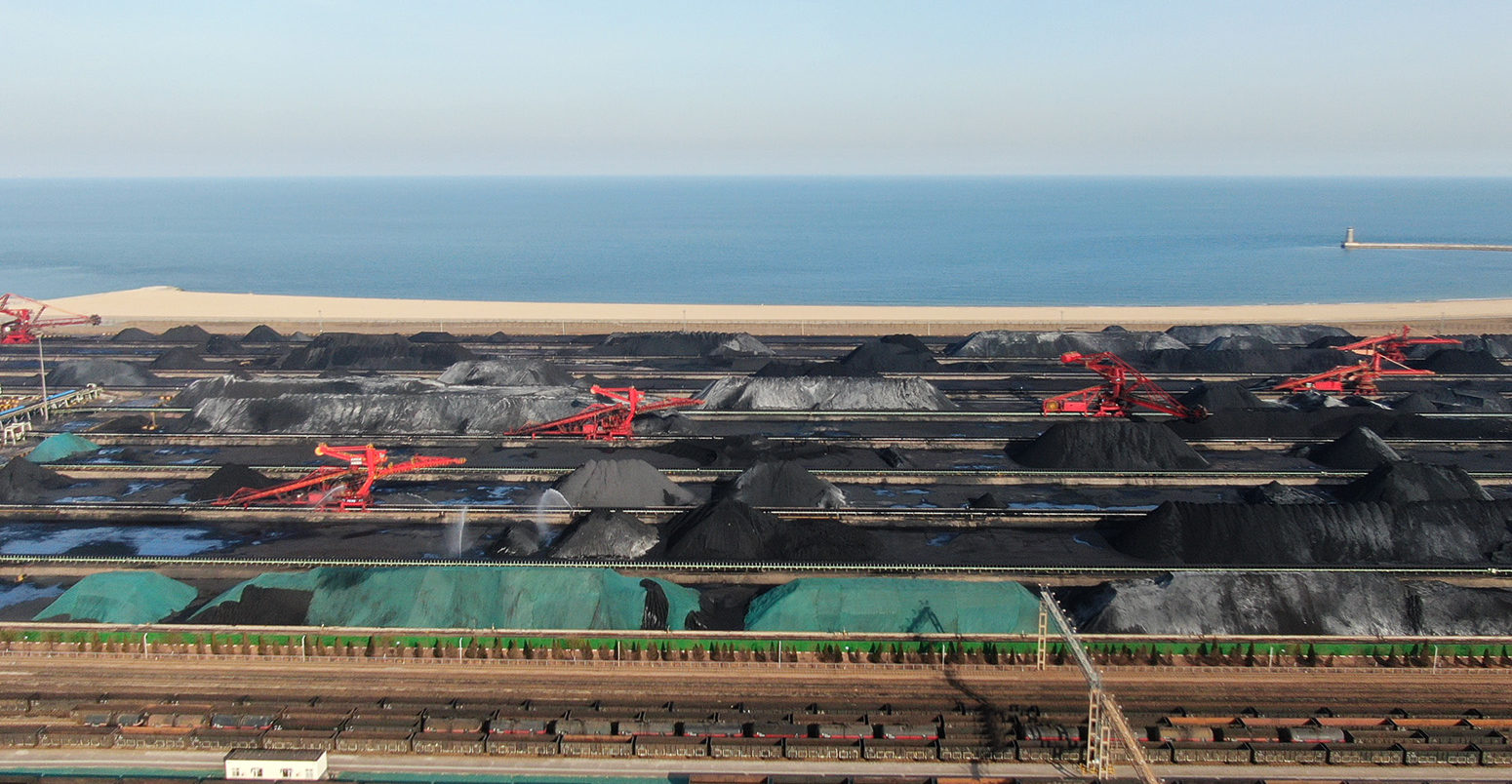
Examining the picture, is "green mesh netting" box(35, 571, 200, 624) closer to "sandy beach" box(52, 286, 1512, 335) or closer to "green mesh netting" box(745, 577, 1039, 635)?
"green mesh netting" box(745, 577, 1039, 635)

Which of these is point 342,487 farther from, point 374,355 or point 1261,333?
point 1261,333

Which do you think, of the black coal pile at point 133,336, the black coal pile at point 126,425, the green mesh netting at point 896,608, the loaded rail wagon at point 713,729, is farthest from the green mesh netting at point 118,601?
the black coal pile at point 133,336

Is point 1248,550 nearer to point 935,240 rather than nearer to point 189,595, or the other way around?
point 189,595

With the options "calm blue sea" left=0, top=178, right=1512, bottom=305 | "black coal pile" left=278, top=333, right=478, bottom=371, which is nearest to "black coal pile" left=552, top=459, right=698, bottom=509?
"black coal pile" left=278, top=333, right=478, bottom=371

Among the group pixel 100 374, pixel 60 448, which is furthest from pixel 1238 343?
pixel 100 374

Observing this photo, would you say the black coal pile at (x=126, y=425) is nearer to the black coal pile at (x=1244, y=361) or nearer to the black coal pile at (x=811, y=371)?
the black coal pile at (x=811, y=371)
